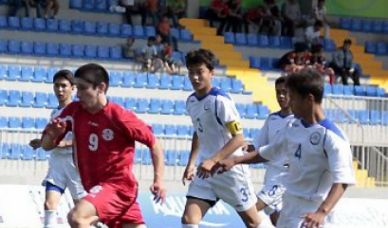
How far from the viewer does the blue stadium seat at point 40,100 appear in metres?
23.3

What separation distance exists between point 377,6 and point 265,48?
5.55 m

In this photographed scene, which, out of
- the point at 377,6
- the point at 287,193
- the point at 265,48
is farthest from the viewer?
the point at 377,6

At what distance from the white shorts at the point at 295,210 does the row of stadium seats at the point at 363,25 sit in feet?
80.1

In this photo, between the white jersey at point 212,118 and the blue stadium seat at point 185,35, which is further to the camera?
the blue stadium seat at point 185,35

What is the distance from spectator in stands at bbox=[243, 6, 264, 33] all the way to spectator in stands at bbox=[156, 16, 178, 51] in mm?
2920

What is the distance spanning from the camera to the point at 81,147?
941 cm

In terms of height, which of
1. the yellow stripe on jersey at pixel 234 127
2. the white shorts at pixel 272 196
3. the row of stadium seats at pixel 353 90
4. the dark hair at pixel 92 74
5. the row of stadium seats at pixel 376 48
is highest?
the dark hair at pixel 92 74

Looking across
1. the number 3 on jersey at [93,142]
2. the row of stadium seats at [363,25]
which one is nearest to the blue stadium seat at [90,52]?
the row of stadium seats at [363,25]

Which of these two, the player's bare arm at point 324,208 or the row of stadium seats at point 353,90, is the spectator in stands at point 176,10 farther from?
the player's bare arm at point 324,208

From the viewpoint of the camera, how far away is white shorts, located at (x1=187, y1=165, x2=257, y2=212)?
10977 mm

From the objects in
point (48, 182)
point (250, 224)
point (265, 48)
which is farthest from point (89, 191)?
point (265, 48)

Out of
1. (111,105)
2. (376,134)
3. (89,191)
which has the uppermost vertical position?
(111,105)

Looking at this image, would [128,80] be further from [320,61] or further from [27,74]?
[320,61]

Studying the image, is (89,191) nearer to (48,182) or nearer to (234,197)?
(234,197)
